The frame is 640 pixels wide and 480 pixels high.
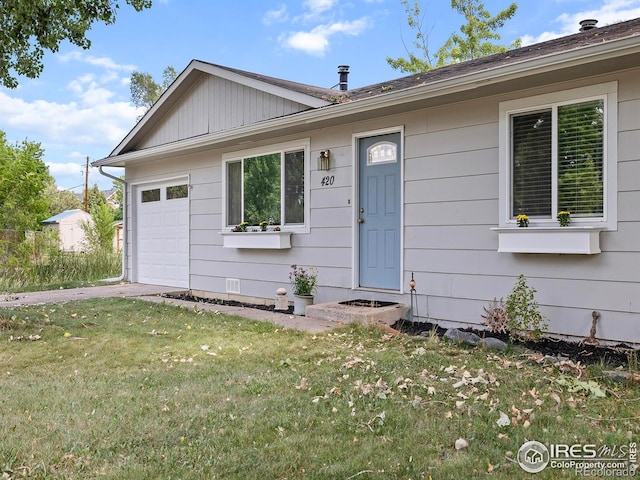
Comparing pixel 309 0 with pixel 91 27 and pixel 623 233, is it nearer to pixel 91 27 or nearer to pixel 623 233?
pixel 91 27

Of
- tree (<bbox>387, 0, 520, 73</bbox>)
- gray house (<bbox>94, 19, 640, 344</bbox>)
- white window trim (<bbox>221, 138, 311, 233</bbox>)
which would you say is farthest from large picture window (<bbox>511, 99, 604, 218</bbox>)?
tree (<bbox>387, 0, 520, 73</bbox>)

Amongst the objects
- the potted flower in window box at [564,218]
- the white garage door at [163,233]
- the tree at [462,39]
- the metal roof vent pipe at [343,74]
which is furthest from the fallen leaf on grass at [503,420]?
the tree at [462,39]

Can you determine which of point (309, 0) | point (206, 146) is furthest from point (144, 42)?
point (206, 146)

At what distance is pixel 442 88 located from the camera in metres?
4.91

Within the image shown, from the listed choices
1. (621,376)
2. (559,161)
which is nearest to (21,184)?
(559,161)

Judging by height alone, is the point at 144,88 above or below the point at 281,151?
above

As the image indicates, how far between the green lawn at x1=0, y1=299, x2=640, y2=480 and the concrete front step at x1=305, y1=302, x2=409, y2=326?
514mm

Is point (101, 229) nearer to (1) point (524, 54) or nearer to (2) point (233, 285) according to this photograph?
(2) point (233, 285)

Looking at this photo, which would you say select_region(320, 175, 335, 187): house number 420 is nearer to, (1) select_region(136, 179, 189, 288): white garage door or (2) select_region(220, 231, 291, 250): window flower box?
(2) select_region(220, 231, 291, 250): window flower box

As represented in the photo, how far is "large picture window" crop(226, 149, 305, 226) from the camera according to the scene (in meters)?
7.05

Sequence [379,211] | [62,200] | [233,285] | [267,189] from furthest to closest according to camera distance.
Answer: [62,200], [233,285], [267,189], [379,211]

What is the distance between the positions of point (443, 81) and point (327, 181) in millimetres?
2170

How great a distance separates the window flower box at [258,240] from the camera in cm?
702

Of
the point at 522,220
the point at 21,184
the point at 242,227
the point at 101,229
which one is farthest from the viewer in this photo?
the point at 101,229
